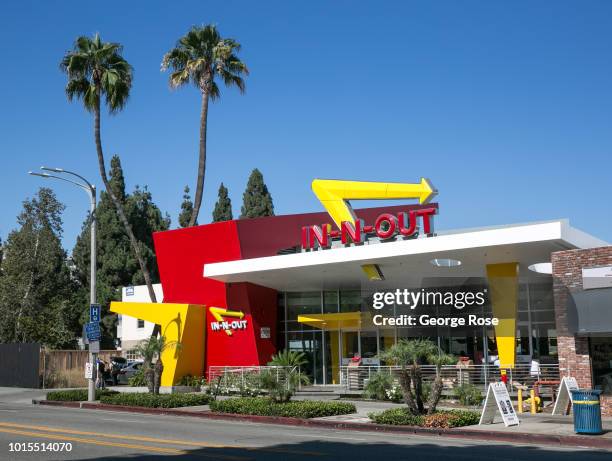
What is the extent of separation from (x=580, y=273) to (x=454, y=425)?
6197mm

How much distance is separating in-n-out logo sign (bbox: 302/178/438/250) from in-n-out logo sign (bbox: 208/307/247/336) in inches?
200

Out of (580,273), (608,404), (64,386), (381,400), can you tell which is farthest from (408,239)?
(64,386)

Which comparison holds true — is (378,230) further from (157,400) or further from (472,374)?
(157,400)

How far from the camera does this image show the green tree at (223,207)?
2680 inches

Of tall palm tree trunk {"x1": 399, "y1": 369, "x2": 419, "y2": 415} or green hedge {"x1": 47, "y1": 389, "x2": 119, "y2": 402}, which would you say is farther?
green hedge {"x1": 47, "y1": 389, "x2": 119, "y2": 402}

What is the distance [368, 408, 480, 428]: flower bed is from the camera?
60.9ft

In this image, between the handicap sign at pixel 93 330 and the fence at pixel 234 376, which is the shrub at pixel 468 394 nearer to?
the fence at pixel 234 376

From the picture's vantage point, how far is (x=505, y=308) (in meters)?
27.2

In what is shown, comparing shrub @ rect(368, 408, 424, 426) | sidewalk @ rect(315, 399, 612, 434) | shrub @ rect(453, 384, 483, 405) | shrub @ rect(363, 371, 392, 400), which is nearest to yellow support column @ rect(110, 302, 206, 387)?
shrub @ rect(363, 371, 392, 400)

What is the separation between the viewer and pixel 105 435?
1652cm

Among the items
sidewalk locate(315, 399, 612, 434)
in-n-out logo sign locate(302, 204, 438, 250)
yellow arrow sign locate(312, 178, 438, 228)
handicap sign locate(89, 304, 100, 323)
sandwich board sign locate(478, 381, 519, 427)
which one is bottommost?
sidewalk locate(315, 399, 612, 434)

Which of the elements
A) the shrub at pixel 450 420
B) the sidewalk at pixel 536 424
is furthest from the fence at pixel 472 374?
the shrub at pixel 450 420

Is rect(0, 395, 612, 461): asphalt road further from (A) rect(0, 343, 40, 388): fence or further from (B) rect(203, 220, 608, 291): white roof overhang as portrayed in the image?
(A) rect(0, 343, 40, 388): fence

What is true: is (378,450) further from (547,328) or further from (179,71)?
(179,71)
